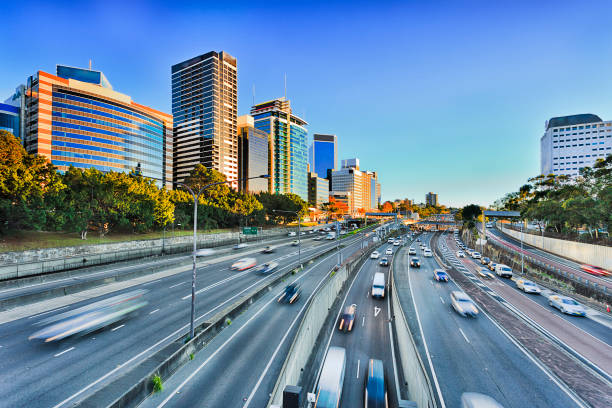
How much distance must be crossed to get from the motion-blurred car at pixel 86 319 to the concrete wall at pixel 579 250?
63651 millimetres

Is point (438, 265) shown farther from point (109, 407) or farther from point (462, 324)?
point (109, 407)

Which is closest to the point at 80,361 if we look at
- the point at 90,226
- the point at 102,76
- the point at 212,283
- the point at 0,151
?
the point at 212,283

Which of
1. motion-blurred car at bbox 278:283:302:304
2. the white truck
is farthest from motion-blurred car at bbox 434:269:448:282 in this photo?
motion-blurred car at bbox 278:283:302:304

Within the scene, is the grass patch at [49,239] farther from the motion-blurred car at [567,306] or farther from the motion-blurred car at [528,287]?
the motion-blurred car at [528,287]

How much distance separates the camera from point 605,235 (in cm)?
4778

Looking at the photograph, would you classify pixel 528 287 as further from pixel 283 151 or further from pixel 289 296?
pixel 283 151

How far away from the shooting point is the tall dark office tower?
13225 cm

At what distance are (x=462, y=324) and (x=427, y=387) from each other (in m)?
15.3

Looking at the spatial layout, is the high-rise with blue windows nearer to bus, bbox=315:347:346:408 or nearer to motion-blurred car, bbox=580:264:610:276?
motion-blurred car, bbox=580:264:610:276

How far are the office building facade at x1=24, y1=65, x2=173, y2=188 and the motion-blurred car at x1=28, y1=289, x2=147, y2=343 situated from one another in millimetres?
63388

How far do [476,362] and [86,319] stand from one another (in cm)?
2694

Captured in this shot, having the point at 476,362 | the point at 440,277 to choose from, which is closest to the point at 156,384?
the point at 476,362

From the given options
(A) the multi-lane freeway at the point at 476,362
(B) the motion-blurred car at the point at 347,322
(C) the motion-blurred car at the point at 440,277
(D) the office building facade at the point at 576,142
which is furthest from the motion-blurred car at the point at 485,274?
(D) the office building facade at the point at 576,142

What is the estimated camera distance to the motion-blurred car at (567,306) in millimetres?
24891
